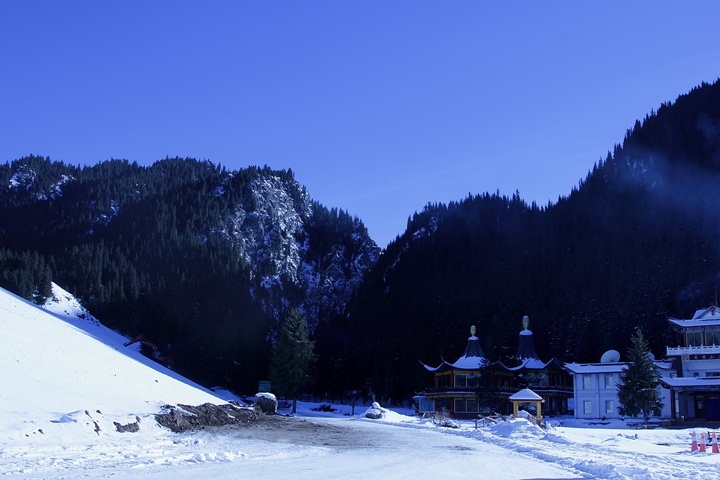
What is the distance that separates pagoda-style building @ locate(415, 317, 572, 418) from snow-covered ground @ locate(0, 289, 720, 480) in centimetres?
3266

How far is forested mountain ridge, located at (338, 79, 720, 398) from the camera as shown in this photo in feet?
330

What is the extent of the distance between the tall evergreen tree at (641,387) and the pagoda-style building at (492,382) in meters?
17.0

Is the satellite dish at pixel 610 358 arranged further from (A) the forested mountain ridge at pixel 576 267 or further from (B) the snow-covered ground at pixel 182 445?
(B) the snow-covered ground at pixel 182 445

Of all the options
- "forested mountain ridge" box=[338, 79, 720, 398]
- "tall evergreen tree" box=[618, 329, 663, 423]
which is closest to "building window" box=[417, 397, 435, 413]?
"forested mountain ridge" box=[338, 79, 720, 398]

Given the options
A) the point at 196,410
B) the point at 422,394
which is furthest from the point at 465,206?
the point at 196,410

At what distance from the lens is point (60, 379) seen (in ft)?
110

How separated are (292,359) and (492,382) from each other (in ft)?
85.8

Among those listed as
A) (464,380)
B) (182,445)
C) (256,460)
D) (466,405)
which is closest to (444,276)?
(464,380)

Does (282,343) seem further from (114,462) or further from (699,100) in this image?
(699,100)

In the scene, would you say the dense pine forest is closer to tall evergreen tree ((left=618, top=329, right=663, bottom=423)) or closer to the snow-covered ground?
tall evergreen tree ((left=618, top=329, right=663, bottom=423))

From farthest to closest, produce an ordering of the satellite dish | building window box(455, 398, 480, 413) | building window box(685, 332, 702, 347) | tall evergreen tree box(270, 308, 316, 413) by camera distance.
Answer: tall evergreen tree box(270, 308, 316, 413), building window box(455, 398, 480, 413), the satellite dish, building window box(685, 332, 702, 347)

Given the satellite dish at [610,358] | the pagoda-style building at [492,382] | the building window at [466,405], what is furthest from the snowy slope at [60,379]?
the satellite dish at [610,358]

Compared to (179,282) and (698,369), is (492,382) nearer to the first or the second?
(698,369)

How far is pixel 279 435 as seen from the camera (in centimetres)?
3509
